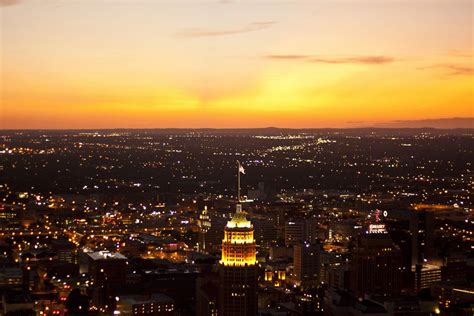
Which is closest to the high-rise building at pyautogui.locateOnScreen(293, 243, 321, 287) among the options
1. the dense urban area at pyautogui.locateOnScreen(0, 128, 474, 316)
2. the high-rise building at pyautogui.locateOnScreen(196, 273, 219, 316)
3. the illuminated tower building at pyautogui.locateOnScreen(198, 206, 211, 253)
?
the dense urban area at pyautogui.locateOnScreen(0, 128, 474, 316)

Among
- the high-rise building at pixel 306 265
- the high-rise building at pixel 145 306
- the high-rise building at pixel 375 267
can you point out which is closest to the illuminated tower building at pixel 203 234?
the high-rise building at pixel 306 265

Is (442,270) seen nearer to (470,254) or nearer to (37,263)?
(470,254)

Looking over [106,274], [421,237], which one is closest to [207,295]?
[106,274]

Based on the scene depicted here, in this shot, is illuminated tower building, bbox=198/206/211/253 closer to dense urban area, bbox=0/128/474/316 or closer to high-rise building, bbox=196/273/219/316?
dense urban area, bbox=0/128/474/316

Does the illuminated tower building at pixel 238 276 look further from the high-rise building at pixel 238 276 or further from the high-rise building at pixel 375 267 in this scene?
the high-rise building at pixel 375 267

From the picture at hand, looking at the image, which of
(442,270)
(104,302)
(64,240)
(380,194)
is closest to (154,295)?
(104,302)

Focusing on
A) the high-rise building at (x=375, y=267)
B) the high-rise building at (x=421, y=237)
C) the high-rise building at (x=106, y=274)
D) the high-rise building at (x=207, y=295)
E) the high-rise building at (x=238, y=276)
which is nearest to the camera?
the high-rise building at (x=238, y=276)
